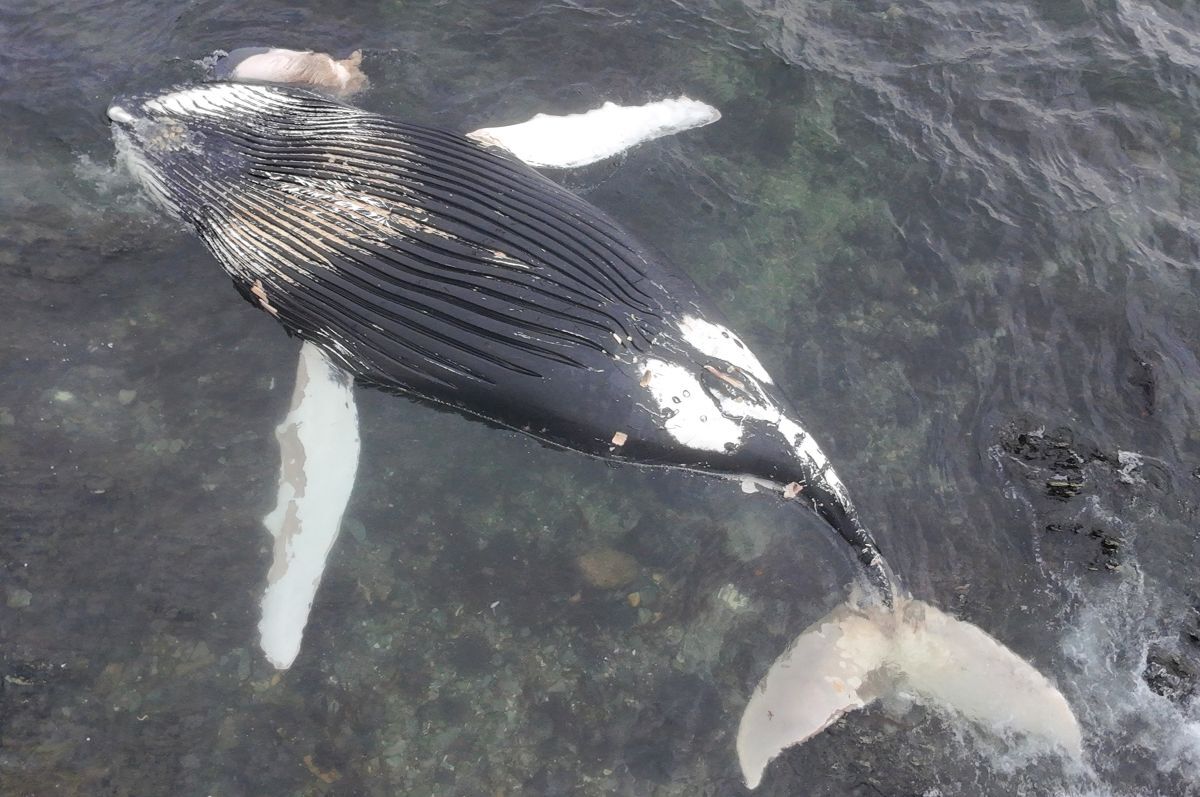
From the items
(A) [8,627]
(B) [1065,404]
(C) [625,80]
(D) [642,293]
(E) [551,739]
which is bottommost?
(E) [551,739]

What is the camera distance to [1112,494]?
6676mm

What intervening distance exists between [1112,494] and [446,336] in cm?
562

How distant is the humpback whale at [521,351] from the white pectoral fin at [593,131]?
2.41 ft

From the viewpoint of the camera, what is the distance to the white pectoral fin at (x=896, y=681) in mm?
5688

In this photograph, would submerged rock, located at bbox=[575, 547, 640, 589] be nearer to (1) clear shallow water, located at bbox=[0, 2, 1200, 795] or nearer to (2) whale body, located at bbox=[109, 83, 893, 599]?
(1) clear shallow water, located at bbox=[0, 2, 1200, 795]

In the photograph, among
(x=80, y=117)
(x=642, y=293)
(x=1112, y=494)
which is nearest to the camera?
(x=642, y=293)

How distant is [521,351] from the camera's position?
5887 millimetres

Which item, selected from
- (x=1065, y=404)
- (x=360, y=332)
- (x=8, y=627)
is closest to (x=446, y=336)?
(x=360, y=332)

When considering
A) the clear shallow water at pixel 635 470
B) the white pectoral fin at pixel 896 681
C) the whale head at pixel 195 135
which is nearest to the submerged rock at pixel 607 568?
the clear shallow water at pixel 635 470

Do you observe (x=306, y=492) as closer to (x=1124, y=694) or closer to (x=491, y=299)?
(x=491, y=299)

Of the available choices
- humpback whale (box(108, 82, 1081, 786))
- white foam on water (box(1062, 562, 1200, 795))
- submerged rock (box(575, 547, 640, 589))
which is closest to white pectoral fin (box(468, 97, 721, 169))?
humpback whale (box(108, 82, 1081, 786))

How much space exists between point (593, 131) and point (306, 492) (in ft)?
14.1

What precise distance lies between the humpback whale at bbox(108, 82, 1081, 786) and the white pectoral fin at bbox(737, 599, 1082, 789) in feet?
0.05

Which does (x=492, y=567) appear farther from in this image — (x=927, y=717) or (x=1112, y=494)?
(x=1112, y=494)
